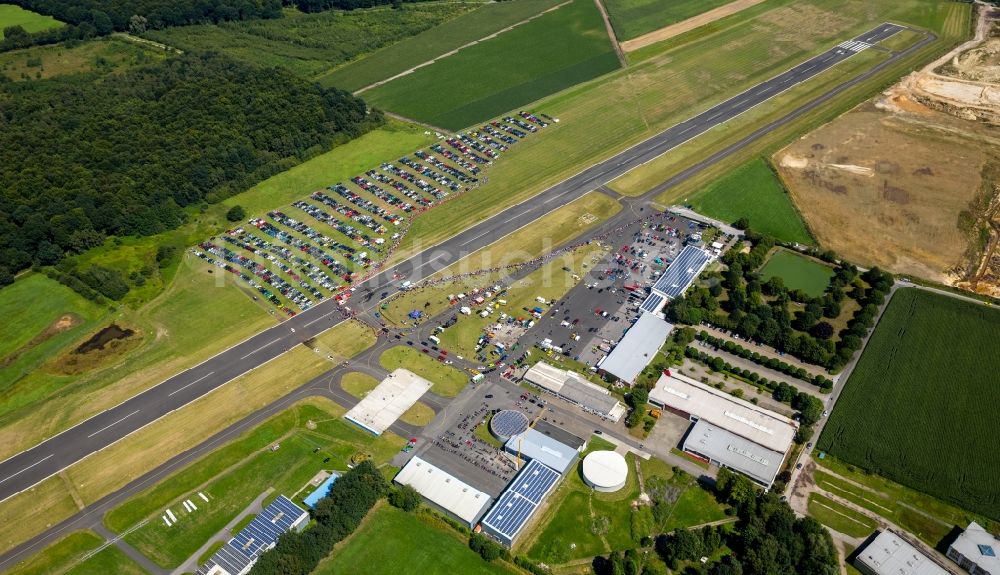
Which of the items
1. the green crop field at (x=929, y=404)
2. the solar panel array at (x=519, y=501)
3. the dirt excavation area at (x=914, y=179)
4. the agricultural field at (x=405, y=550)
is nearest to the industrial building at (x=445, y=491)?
the agricultural field at (x=405, y=550)

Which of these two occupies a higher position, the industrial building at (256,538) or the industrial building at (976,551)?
the industrial building at (256,538)

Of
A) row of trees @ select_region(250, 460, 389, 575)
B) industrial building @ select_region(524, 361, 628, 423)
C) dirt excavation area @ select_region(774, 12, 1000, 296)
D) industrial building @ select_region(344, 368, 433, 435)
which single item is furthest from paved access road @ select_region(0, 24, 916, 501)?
industrial building @ select_region(524, 361, 628, 423)

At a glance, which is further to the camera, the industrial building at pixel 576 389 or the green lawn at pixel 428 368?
the green lawn at pixel 428 368

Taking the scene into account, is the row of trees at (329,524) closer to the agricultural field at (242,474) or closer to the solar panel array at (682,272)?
the agricultural field at (242,474)

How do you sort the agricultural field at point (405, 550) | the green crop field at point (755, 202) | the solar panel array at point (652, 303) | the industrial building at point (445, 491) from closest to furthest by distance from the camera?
the agricultural field at point (405, 550) < the industrial building at point (445, 491) < the solar panel array at point (652, 303) < the green crop field at point (755, 202)

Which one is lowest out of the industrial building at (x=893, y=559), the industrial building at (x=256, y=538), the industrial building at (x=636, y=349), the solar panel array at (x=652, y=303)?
the industrial building at (x=893, y=559)

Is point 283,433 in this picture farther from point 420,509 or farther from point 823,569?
point 823,569

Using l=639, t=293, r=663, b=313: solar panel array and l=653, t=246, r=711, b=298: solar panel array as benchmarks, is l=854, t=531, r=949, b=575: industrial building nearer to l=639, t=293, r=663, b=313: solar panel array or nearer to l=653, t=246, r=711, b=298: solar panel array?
l=639, t=293, r=663, b=313: solar panel array

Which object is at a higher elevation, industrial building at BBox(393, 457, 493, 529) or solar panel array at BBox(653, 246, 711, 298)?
solar panel array at BBox(653, 246, 711, 298)
